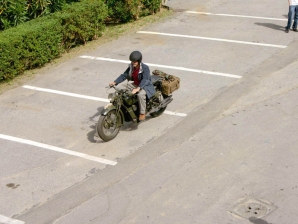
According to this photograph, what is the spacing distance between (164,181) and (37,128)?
11.2ft

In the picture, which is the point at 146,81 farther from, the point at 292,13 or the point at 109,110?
the point at 292,13

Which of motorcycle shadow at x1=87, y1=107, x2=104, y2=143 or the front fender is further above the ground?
the front fender

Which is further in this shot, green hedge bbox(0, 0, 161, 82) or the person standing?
the person standing

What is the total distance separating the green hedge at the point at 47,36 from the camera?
12.9 metres

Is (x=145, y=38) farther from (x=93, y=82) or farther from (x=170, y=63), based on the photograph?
(x=93, y=82)

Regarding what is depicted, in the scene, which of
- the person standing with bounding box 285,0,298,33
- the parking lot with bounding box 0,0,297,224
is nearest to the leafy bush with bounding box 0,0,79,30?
the parking lot with bounding box 0,0,297,224

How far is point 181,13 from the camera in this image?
17594mm

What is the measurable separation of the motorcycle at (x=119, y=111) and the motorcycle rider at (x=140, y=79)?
15 centimetres

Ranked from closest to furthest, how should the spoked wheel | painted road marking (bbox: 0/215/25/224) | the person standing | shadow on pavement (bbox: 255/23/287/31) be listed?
painted road marking (bbox: 0/215/25/224), the spoked wheel, the person standing, shadow on pavement (bbox: 255/23/287/31)

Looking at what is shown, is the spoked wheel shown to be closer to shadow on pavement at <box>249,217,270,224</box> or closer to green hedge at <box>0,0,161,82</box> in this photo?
shadow on pavement at <box>249,217,270,224</box>

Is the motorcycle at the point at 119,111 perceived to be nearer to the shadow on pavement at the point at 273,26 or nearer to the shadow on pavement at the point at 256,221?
the shadow on pavement at the point at 256,221

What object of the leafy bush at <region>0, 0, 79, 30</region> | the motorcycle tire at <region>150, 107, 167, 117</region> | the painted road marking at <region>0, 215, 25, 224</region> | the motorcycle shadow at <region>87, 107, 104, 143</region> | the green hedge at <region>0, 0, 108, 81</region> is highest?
the leafy bush at <region>0, 0, 79, 30</region>

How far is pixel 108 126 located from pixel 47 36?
202 inches

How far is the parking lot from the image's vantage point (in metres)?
8.43
